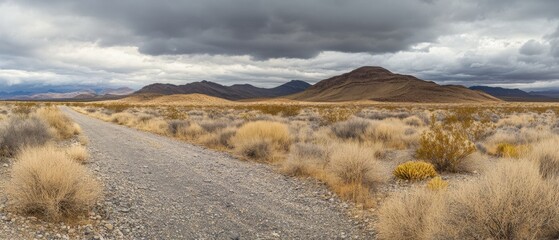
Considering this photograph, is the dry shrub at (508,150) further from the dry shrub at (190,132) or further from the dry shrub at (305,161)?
the dry shrub at (190,132)

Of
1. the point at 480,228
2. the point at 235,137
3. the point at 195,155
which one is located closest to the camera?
the point at 480,228

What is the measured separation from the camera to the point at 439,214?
495cm

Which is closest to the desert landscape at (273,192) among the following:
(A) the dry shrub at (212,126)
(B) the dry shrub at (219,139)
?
(B) the dry shrub at (219,139)

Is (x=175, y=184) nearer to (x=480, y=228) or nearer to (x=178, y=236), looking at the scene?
(x=178, y=236)

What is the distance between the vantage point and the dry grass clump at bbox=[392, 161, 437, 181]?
950cm

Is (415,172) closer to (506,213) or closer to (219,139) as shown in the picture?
(506,213)

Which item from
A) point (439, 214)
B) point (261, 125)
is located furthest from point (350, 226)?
point (261, 125)

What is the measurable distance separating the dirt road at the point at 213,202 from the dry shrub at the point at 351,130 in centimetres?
643

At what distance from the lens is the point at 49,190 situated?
6023 mm

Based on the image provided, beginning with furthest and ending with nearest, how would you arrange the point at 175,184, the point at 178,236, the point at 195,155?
the point at 195,155
the point at 175,184
the point at 178,236

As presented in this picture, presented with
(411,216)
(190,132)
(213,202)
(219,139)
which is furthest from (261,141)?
(411,216)

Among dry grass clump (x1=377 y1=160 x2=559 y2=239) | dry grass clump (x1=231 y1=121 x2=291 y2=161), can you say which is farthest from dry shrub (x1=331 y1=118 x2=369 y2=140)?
dry grass clump (x1=377 y1=160 x2=559 y2=239)

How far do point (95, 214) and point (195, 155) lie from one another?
702 centimetres

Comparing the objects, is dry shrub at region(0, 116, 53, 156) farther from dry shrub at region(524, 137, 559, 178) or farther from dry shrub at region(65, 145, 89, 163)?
dry shrub at region(524, 137, 559, 178)
